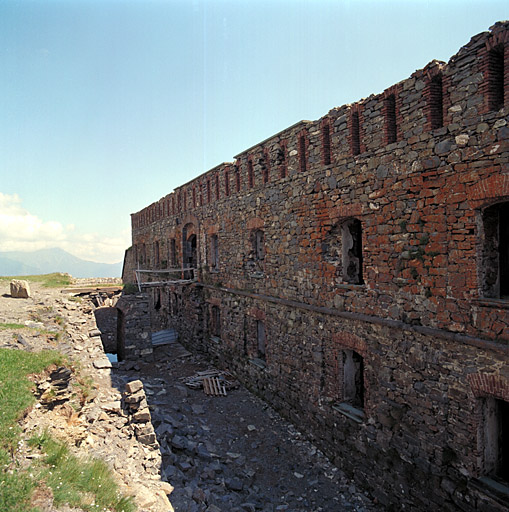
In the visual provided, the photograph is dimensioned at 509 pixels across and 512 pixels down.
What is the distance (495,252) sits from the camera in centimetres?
592

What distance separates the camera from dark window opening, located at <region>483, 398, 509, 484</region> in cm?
587

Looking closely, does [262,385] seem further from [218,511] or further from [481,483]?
[481,483]

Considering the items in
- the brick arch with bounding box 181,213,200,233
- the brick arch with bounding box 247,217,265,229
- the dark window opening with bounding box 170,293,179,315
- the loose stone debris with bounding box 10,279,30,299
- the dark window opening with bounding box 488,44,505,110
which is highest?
the dark window opening with bounding box 488,44,505,110

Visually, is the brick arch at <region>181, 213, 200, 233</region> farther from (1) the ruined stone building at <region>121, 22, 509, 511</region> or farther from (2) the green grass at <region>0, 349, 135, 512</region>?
(2) the green grass at <region>0, 349, 135, 512</region>

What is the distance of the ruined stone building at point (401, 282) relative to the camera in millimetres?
5781

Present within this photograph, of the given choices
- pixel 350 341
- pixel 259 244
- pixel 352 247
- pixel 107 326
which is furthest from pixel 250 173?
pixel 107 326

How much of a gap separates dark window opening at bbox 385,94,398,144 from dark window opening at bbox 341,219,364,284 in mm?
2049

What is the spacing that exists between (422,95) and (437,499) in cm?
690

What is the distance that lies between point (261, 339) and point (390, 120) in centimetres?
787

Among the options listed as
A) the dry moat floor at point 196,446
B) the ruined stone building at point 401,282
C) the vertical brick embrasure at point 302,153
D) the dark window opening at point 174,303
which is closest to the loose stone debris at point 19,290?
the dry moat floor at point 196,446

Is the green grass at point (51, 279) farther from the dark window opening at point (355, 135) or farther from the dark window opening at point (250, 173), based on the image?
the dark window opening at point (355, 135)

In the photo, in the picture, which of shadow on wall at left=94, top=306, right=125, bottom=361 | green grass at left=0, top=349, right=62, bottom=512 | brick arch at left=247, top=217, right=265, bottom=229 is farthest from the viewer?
shadow on wall at left=94, top=306, right=125, bottom=361

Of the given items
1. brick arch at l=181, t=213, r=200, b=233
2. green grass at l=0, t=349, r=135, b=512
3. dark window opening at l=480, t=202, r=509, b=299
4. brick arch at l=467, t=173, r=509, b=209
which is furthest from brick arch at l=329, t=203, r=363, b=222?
brick arch at l=181, t=213, r=200, b=233

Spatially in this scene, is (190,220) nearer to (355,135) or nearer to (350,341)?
(355,135)
